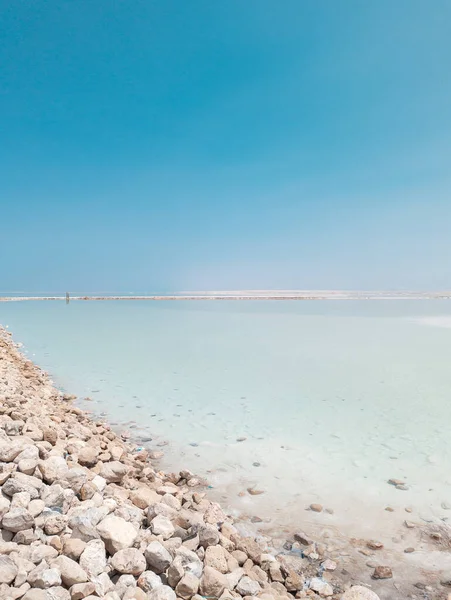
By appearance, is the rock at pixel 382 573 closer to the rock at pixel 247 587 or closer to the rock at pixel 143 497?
the rock at pixel 247 587

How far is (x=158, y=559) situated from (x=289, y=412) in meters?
4.19

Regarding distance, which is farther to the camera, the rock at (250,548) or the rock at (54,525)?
the rock at (250,548)

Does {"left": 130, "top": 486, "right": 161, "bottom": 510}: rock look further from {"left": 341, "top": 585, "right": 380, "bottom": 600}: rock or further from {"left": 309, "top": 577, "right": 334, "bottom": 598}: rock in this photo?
{"left": 341, "top": 585, "right": 380, "bottom": 600}: rock

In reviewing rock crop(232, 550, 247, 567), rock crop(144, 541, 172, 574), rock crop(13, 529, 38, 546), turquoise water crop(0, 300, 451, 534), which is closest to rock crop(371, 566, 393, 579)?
turquoise water crop(0, 300, 451, 534)

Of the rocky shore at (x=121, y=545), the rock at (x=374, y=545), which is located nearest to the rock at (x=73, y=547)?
the rocky shore at (x=121, y=545)

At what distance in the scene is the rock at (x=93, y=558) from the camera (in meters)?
2.35

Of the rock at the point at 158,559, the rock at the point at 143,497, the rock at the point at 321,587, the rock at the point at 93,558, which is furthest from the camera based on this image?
the rock at the point at 143,497

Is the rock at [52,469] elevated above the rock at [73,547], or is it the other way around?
the rock at [52,469]

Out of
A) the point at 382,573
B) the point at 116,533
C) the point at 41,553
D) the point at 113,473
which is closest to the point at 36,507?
the point at 41,553

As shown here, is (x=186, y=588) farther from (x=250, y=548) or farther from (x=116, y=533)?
(x=250, y=548)

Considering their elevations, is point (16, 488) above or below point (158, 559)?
above

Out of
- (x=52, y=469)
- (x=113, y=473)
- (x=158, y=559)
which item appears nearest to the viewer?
(x=158, y=559)

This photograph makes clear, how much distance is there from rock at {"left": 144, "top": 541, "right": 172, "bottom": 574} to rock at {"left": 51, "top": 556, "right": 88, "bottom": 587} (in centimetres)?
39

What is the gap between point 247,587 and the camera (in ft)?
8.02
